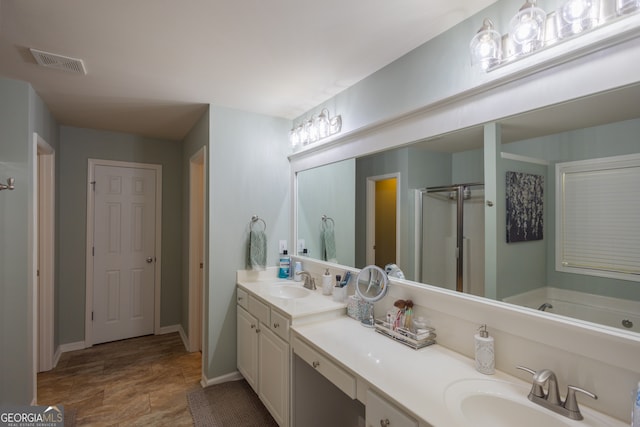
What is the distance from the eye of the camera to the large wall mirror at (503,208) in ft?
3.39

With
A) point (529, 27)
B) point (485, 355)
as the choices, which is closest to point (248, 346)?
point (485, 355)

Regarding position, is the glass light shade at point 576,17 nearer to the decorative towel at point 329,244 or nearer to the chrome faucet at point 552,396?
the chrome faucet at point 552,396

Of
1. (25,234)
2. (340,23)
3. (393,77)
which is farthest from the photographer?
(25,234)

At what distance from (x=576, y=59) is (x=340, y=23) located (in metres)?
1.01

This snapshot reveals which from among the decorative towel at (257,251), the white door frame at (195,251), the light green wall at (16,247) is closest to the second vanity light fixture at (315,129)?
the decorative towel at (257,251)

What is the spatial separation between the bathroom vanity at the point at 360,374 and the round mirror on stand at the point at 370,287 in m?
0.06

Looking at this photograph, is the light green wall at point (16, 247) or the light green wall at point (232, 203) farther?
the light green wall at point (232, 203)

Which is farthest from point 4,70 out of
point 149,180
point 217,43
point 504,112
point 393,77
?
point 504,112

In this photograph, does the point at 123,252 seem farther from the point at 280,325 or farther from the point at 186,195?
the point at 280,325

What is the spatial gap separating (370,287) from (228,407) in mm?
1453

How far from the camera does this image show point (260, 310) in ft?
7.15

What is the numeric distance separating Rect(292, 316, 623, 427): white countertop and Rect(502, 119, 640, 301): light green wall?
409 millimetres

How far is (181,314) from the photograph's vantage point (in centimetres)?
379

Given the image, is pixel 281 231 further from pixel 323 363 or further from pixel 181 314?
pixel 181 314
